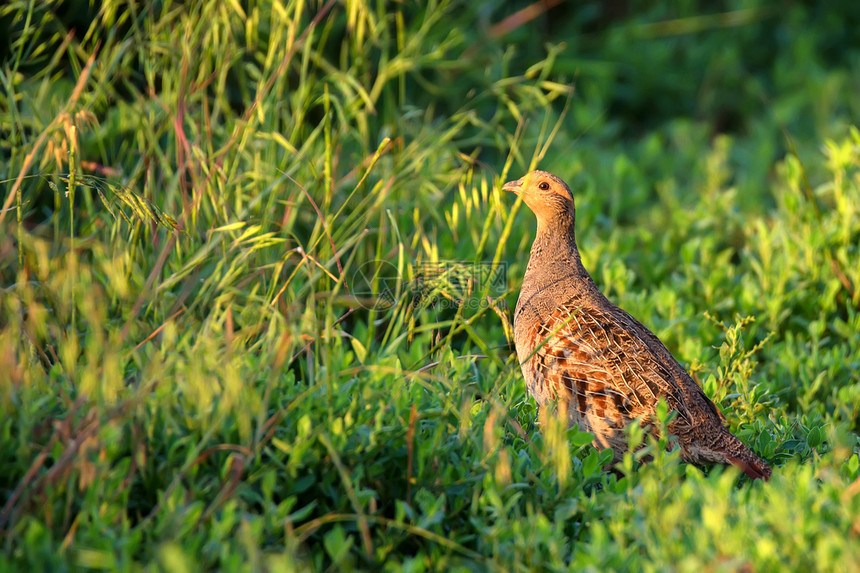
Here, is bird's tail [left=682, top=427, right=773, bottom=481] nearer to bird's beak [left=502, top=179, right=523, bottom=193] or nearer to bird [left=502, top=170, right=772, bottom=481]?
bird [left=502, top=170, right=772, bottom=481]

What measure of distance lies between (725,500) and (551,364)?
1.17 metres

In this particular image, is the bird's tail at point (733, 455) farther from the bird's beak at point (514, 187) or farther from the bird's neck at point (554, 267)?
the bird's beak at point (514, 187)

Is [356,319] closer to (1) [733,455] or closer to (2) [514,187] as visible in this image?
(2) [514,187]

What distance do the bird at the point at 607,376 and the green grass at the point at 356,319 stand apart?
0.13 m

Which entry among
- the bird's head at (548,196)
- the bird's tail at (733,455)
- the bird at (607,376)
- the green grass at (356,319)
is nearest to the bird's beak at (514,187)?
the bird's head at (548,196)

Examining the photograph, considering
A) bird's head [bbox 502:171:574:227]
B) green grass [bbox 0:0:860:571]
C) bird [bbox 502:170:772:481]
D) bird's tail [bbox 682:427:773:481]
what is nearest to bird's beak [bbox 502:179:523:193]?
bird's head [bbox 502:171:574:227]

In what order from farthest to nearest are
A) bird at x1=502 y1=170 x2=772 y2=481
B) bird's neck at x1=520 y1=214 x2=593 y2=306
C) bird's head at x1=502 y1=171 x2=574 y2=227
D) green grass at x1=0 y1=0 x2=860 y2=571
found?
bird's head at x1=502 y1=171 x2=574 y2=227 < bird's neck at x1=520 y1=214 x2=593 y2=306 < bird at x1=502 y1=170 x2=772 y2=481 < green grass at x1=0 y1=0 x2=860 y2=571

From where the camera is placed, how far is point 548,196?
3.92 metres

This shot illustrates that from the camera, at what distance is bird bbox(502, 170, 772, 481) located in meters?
3.24

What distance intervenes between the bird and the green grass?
13 cm

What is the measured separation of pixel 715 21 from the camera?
7637 mm

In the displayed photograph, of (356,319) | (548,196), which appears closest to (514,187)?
(548,196)

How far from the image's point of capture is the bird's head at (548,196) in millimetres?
3910

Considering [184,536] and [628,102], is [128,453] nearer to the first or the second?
[184,536]
